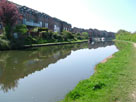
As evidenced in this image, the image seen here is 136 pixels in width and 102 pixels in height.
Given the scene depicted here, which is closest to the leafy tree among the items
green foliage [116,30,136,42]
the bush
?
the bush

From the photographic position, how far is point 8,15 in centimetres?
2192

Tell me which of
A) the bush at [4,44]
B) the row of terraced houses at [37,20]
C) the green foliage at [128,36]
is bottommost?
the bush at [4,44]

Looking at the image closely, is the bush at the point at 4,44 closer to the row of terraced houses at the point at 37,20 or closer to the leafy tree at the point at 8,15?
the leafy tree at the point at 8,15

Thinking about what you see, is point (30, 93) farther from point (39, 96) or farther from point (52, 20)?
point (52, 20)

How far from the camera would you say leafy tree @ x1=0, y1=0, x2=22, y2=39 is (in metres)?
21.5

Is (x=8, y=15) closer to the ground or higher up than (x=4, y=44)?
higher up

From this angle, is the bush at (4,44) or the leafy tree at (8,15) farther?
the leafy tree at (8,15)

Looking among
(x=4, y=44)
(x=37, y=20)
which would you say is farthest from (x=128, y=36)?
(x=4, y=44)

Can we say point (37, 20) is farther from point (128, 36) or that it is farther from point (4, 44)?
point (128, 36)

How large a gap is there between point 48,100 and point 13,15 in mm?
20120

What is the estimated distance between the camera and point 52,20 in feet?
177

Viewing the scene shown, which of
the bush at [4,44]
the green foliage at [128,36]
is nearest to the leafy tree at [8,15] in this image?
the bush at [4,44]

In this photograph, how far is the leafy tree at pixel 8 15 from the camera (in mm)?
21531

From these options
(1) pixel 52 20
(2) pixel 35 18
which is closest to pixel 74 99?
(2) pixel 35 18
